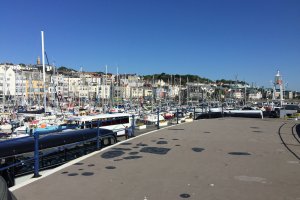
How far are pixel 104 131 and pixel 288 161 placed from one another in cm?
852

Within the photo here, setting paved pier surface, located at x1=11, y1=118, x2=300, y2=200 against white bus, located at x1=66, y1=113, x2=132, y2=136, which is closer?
paved pier surface, located at x1=11, y1=118, x2=300, y2=200

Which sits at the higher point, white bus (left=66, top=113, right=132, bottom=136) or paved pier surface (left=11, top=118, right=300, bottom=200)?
paved pier surface (left=11, top=118, right=300, bottom=200)

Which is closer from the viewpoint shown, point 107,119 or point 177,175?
point 177,175

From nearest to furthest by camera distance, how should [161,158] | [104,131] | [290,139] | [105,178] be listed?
[105,178] → [161,158] → [290,139] → [104,131]

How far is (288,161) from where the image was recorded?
27.2 feet

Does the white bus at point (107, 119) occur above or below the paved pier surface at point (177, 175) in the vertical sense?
below

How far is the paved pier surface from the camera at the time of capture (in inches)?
223

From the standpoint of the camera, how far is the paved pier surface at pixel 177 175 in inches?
223

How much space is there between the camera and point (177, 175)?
6.91 m

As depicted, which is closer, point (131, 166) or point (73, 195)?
point (73, 195)

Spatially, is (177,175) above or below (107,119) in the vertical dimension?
above

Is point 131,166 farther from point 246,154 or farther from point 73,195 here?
point 246,154

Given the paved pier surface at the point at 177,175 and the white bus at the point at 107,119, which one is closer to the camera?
the paved pier surface at the point at 177,175

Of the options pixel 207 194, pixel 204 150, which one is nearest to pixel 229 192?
pixel 207 194
